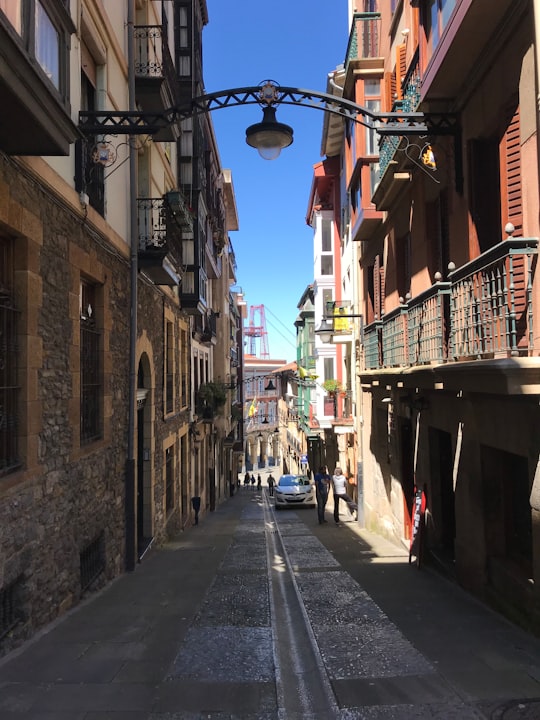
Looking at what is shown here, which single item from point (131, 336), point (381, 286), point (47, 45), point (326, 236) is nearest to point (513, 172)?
point (47, 45)

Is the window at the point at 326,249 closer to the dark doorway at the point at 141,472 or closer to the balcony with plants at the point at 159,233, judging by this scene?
the balcony with plants at the point at 159,233

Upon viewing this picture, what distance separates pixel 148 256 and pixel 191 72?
30.9ft

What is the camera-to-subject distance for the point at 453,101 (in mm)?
7184

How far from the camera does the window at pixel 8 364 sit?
530cm

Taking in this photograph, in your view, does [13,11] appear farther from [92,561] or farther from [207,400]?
[207,400]

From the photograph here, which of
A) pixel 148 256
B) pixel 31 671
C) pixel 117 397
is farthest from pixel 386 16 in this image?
pixel 31 671

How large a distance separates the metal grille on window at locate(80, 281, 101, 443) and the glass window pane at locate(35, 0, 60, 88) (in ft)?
10.0

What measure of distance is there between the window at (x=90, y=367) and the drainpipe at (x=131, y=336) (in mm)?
1383

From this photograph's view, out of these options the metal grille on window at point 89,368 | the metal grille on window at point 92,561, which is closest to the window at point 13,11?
the metal grille on window at point 89,368

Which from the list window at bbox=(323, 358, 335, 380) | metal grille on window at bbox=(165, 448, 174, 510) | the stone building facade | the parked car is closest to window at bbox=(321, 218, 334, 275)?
window at bbox=(323, 358, 335, 380)

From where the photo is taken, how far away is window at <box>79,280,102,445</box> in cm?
789

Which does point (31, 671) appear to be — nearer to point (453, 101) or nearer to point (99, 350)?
point (99, 350)

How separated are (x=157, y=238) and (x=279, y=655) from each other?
829 centimetres

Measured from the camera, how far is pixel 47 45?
5.23 m
